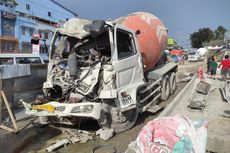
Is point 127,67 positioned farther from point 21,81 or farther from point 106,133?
point 21,81

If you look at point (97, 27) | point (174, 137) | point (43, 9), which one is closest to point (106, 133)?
point (97, 27)

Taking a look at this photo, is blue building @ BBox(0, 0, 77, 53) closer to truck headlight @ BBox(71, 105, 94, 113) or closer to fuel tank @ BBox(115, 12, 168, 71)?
fuel tank @ BBox(115, 12, 168, 71)

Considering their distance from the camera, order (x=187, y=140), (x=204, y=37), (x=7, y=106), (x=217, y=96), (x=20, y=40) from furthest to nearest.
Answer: (x=204, y=37) < (x=20, y=40) < (x=217, y=96) < (x=7, y=106) < (x=187, y=140)

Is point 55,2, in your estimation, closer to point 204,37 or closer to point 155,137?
point 204,37

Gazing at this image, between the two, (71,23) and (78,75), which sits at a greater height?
(71,23)

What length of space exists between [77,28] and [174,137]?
3.90 meters

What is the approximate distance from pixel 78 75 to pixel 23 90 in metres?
2.37

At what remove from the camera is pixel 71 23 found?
22.0ft

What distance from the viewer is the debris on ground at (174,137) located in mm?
3535

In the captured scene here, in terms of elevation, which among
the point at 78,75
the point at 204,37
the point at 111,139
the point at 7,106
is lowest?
the point at 111,139

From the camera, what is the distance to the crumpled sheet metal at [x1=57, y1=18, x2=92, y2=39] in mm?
6465

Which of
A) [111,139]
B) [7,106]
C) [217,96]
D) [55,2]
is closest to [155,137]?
[111,139]

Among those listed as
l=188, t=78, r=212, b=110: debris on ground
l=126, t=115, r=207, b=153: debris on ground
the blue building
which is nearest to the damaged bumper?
l=126, t=115, r=207, b=153: debris on ground

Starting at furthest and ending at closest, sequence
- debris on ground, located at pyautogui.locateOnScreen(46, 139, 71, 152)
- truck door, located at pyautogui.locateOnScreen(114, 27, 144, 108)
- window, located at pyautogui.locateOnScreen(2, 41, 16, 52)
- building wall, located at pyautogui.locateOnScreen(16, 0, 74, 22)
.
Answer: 1. building wall, located at pyautogui.locateOnScreen(16, 0, 74, 22)
2. window, located at pyautogui.locateOnScreen(2, 41, 16, 52)
3. truck door, located at pyautogui.locateOnScreen(114, 27, 144, 108)
4. debris on ground, located at pyautogui.locateOnScreen(46, 139, 71, 152)
